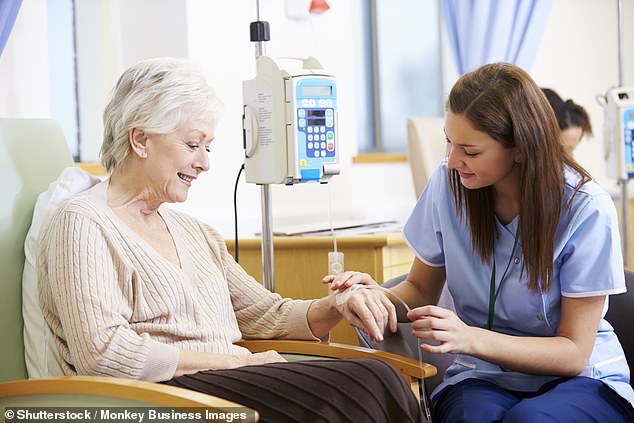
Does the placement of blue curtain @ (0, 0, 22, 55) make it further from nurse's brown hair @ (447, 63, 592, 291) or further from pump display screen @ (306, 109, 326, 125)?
nurse's brown hair @ (447, 63, 592, 291)

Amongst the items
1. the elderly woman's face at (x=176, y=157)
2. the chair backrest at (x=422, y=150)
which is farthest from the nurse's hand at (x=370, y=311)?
the chair backrest at (x=422, y=150)

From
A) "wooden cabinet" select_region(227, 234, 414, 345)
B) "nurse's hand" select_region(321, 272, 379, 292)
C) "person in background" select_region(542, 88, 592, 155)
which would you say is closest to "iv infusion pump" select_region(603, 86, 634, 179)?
"person in background" select_region(542, 88, 592, 155)

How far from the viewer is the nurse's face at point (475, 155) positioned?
1764 millimetres

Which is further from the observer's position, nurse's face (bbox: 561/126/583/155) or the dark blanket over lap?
nurse's face (bbox: 561/126/583/155)

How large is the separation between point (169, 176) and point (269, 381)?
1.56 feet

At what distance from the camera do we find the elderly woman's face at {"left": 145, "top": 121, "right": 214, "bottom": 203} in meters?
1.84

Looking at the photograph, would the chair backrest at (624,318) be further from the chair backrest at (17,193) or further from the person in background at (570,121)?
the chair backrest at (17,193)

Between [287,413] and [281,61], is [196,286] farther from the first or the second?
[281,61]

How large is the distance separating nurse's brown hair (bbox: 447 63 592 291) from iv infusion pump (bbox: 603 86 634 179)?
5.50 feet

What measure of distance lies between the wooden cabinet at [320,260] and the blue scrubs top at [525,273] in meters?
0.57

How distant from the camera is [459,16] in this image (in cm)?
394

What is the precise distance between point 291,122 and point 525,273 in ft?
2.10

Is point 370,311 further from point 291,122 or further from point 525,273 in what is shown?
point 291,122

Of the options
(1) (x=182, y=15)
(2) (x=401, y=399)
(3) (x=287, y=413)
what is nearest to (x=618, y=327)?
(2) (x=401, y=399)
